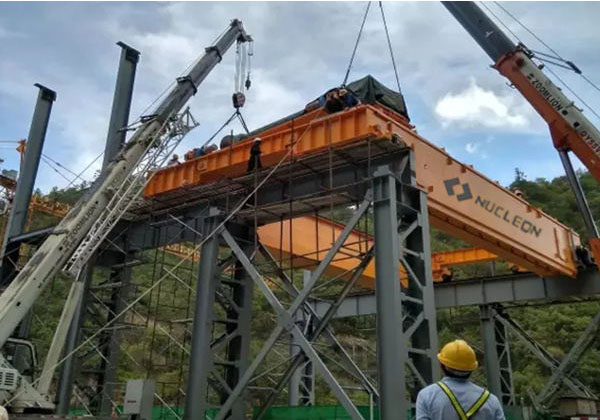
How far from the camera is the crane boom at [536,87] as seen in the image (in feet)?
41.5

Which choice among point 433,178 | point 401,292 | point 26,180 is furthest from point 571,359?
point 26,180

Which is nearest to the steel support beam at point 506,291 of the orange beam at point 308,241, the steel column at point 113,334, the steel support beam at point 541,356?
the steel support beam at point 541,356

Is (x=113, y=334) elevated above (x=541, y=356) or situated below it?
above

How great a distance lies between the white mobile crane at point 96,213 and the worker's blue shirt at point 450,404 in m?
8.89

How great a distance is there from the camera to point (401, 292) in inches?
375

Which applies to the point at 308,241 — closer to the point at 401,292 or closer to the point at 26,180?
the point at 401,292

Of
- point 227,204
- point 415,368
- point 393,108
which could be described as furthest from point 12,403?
point 393,108

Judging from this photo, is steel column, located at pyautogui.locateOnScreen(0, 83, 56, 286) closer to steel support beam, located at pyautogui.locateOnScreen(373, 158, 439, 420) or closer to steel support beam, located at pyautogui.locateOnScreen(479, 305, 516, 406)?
steel support beam, located at pyautogui.locateOnScreen(373, 158, 439, 420)

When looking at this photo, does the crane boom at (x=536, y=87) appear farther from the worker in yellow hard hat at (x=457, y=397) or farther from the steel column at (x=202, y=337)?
the worker in yellow hard hat at (x=457, y=397)

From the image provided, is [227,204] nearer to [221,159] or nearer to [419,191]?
[221,159]

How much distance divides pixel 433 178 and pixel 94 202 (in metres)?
7.64

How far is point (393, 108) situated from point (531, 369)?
2671cm

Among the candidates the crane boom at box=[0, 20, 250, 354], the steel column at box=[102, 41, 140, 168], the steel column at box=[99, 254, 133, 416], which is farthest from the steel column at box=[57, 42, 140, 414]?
the crane boom at box=[0, 20, 250, 354]

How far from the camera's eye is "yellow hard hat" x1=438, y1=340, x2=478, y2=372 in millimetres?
3531
